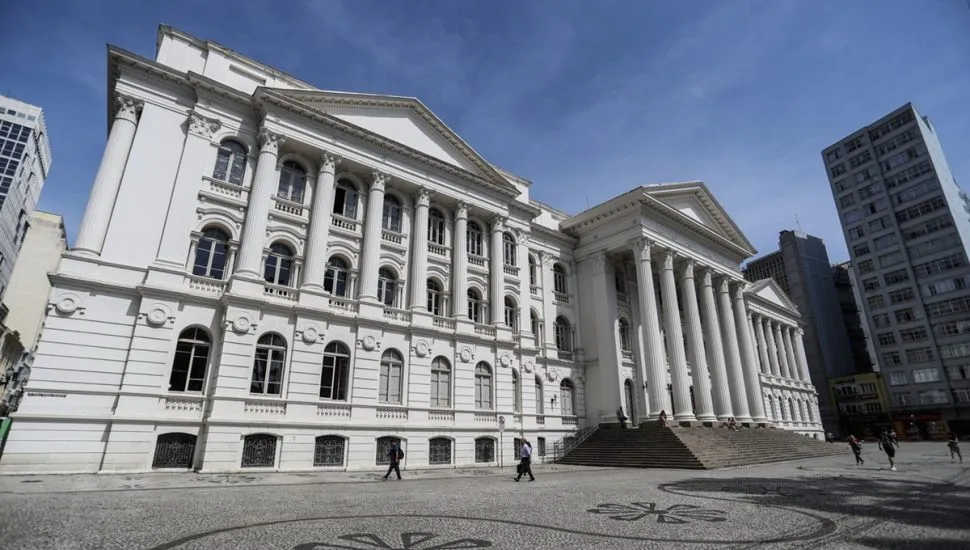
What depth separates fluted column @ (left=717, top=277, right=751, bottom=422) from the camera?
113 ft

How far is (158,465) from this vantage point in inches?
644

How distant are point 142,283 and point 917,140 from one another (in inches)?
3081

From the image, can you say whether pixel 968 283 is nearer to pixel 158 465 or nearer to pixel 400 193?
pixel 400 193

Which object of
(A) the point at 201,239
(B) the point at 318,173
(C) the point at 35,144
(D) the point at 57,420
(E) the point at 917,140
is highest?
(C) the point at 35,144

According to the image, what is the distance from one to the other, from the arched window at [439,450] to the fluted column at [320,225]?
8.92 m

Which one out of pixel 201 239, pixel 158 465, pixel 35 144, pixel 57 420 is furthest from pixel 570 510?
pixel 35 144

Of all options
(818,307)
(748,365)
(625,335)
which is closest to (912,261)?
(818,307)

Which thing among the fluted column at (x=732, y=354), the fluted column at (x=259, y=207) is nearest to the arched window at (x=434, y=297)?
the fluted column at (x=259, y=207)

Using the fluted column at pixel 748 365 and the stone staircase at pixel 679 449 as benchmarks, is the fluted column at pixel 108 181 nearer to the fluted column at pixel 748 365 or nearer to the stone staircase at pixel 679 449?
the stone staircase at pixel 679 449

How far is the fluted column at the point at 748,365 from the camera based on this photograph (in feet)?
119

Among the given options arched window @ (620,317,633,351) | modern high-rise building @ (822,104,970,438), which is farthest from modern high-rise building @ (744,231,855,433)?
arched window @ (620,317,633,351)

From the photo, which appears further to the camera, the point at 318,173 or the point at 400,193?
the point at 400,193

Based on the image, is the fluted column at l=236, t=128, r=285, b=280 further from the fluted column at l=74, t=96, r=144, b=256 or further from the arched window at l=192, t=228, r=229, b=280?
the fluted column at l=74, t=96, r=144, b=256

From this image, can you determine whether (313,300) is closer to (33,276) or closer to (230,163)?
(230,163)
